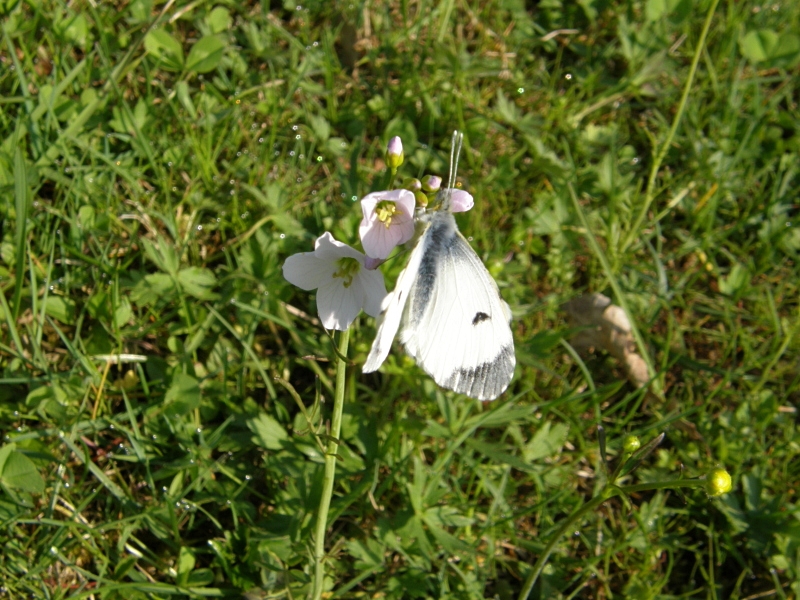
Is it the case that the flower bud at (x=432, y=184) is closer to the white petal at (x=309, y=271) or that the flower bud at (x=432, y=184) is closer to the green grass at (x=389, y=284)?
the white petal at (x=309, y=271)

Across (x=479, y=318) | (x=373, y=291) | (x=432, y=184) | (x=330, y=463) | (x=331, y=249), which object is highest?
(x=432, y=184)

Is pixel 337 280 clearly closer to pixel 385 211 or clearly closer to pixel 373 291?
pixel 373 291

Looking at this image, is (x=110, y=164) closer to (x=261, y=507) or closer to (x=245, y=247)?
(x=245, y=247)

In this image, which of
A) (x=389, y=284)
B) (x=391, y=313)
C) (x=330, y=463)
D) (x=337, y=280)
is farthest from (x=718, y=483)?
(x=389, y=284)

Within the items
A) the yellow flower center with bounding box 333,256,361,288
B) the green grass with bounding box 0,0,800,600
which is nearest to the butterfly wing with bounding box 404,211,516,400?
the yellow flower center with bounding box 333,256,361,288

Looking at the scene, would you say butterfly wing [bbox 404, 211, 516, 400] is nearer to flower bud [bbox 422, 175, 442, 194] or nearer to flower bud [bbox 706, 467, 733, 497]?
flower bud [bbox 422, 175, 442, 194]

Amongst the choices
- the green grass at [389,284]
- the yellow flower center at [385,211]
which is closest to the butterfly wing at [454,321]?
the yellow flower center at [385,211]

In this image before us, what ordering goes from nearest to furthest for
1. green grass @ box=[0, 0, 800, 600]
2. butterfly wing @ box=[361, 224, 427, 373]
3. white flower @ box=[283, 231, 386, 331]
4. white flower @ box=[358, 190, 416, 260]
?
1. butterfly wing @ box=[361, 224, 427, 373]
2. white flower @ box=[358, 190, 416, 260]
3. white flower @ box=[283, 231, 386, 331]
4. green grass @ box=[0, 0, 800, 600]
